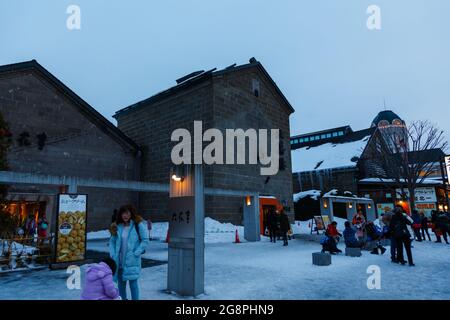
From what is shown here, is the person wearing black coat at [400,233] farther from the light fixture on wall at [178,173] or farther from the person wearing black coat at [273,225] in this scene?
the person wearing black coat at [273,225]

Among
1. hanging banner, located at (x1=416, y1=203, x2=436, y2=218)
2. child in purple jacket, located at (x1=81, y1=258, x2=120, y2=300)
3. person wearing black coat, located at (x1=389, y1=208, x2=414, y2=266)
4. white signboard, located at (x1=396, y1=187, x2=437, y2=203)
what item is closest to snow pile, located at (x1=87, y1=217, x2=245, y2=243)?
person wearing black coat, located at (x1=389, y1=208, x2=414, y2=266)

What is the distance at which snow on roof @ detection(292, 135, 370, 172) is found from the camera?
34469 millimetres

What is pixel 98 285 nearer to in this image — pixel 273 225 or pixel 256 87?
pixel 273 225

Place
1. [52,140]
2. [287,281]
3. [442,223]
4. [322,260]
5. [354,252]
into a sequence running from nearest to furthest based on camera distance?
[287,281] → [322,260] → [354,252] → [442,223] → [52,140]

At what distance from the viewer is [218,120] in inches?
824

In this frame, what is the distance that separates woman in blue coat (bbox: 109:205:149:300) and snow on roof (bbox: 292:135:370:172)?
31.6 metres

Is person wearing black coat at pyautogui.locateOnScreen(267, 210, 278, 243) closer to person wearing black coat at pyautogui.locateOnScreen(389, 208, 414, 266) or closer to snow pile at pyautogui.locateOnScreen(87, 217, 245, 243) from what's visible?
snow pile at pyautogui.locateOnScreen(87, 217, 245, 243)

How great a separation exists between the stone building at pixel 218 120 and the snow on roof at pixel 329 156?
981 centimetres

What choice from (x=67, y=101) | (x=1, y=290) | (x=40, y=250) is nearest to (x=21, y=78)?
(x=67, y=101)

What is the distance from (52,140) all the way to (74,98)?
3335mm

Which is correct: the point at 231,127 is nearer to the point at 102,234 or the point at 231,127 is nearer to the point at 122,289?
the point at 102,234

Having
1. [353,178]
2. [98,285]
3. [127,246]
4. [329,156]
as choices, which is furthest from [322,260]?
[329,156]
